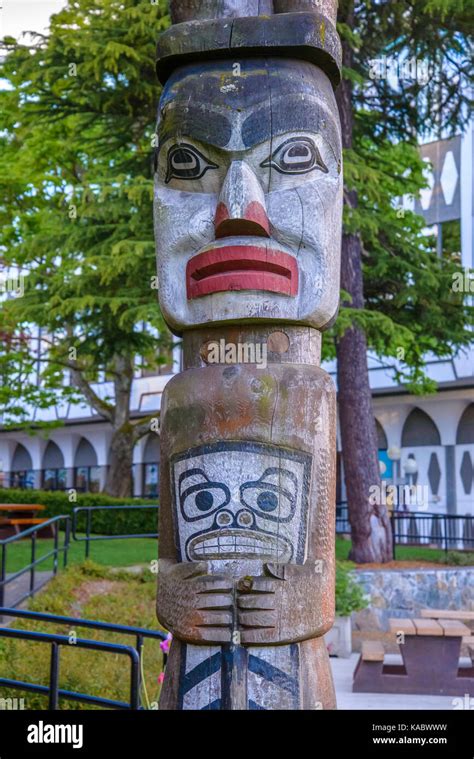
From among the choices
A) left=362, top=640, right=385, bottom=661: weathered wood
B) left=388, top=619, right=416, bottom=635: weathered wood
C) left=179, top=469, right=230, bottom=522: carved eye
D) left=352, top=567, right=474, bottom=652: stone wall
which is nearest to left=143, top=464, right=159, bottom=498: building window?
left=352, top=567, right=474, bottom=652: stone wall

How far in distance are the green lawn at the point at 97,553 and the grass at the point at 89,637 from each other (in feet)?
3.61

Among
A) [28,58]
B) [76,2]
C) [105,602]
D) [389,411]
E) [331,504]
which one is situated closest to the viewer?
[331,504]

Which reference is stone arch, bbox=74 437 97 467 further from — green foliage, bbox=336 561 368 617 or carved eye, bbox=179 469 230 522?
carved eye, bbox=179 469 230 522

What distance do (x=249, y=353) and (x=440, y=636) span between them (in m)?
5.95

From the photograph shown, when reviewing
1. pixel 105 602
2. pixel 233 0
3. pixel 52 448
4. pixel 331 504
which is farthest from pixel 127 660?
pixel 52 448

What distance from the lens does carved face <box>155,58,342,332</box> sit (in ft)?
13.3

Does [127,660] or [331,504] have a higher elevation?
[331,504]

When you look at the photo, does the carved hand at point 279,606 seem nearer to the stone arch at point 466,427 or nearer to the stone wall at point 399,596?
the stone wall at point 399,596

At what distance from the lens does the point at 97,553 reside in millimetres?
14555

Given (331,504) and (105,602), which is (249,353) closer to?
(331,504)

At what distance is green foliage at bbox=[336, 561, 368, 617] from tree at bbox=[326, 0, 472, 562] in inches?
62.9

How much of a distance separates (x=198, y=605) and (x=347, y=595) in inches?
324

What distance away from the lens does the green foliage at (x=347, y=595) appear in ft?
37.5
